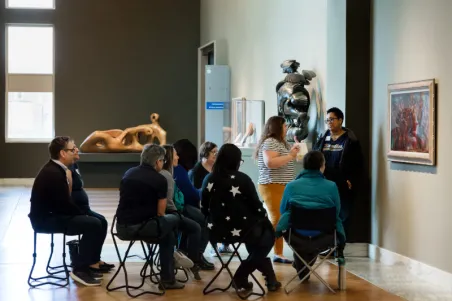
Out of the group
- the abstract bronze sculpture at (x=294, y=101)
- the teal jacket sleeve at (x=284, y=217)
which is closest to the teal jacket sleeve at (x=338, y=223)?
the teal jacket sleeve at (x=284, y=217)

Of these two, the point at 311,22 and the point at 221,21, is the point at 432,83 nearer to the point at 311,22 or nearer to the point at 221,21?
the point at 311,22

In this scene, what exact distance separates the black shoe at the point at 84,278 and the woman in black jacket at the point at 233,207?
1154mm

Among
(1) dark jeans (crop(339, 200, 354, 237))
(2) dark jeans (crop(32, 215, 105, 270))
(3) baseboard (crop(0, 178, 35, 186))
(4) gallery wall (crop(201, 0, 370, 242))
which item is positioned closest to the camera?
(2) dark jeans (crop(32, 215, 105, 270))

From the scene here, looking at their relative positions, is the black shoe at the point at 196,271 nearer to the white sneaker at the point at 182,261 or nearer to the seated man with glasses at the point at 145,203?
the white sneaker at the point at 182,261

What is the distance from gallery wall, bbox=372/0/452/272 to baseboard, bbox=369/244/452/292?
5 centimetres

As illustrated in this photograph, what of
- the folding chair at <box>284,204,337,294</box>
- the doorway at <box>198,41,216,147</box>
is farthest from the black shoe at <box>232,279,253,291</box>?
the doorway at <box>198,41,216,147</box>

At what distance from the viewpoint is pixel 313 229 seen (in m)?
5.77

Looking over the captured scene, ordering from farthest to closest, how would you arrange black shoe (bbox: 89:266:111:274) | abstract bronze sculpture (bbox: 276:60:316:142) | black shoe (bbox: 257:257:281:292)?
abstract bronze sculpture (bbox: 276:60:316:142) < black shoe (bbox: 89:266:111:274) < black shoe (bbox: 257:257:281:292)

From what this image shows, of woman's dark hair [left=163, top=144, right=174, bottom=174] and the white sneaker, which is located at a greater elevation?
woman's dark hair [left=163, top=144, right=174, bottom=174]

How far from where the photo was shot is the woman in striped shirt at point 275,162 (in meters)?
6.92

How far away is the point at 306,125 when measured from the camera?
8.70 m

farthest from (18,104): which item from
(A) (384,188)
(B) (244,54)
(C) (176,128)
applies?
(A) (384,188)

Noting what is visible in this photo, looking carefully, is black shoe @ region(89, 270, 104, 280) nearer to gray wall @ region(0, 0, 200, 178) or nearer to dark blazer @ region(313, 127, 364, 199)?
dark blazer @ region(313, 127, 364, 199)

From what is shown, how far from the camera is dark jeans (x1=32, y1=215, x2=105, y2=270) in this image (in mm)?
5961
